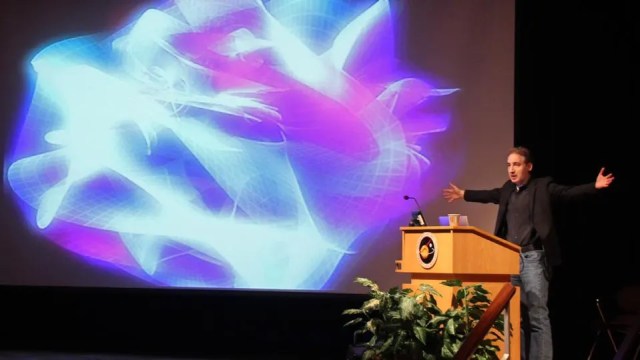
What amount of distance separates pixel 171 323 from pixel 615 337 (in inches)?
148

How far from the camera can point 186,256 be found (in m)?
5.96

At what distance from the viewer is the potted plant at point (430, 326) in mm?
3773

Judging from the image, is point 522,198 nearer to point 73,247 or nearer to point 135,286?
point 135,286

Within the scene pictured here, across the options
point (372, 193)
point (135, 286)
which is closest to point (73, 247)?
point (135, 286)

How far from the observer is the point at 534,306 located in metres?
4.36

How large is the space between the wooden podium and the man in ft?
0.88

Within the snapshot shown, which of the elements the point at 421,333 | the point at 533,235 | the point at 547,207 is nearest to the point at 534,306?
the point at 533,235

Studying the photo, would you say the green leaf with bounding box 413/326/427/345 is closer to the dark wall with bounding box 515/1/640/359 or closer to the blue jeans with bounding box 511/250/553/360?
the blue jeans with bounding box 511/250/553/360

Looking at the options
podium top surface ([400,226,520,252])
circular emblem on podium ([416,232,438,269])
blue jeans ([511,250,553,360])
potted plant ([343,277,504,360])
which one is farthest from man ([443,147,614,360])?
circular emblem on podium ([416,232,438,269])

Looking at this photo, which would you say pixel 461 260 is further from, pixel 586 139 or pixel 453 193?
pixel 586 139

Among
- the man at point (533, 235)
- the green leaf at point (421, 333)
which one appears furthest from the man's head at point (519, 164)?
the green leaf at point (421, 333)

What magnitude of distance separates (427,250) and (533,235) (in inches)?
33.4

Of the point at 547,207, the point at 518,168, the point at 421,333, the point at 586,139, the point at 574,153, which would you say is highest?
the point at 586,139

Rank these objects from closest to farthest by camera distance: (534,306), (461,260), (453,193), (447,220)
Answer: (461,260), (447,220), (534,306), (453,193)
